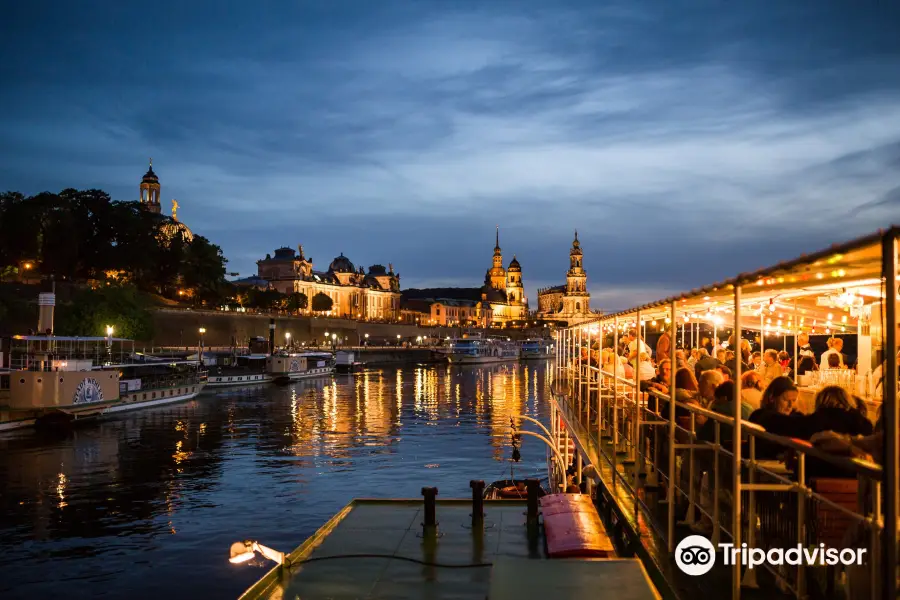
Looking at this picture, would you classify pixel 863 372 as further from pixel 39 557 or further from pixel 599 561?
pixel 39 557

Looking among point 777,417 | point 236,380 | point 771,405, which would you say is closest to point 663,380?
point 771,405

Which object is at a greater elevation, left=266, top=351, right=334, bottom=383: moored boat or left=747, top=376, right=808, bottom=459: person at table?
left=747, top=376, right=808, bottom=459: person at table

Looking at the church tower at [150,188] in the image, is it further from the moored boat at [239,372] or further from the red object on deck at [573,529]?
the red object on deck at [573,529]

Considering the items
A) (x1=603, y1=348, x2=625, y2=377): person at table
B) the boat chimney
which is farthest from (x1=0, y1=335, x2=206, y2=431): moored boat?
(x1=603, y1=348, x2=625, y2=377): person at table

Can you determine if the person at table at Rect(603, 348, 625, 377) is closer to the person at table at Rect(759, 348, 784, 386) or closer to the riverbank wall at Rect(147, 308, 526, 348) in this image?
the person at table at Rect(759, 348, 784, 386)

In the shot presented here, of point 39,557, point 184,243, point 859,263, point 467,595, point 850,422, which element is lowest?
point 39,557

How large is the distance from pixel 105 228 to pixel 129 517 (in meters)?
70.0

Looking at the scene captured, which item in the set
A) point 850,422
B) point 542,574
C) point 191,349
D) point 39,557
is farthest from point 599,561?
point 191,349

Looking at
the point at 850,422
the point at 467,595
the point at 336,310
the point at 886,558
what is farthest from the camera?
the point at 336,310

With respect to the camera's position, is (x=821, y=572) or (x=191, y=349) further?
(x=191, y=349)

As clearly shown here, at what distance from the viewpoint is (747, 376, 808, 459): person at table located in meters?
6.25

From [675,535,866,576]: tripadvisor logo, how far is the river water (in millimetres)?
11187

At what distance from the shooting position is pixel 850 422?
→ 581 centimetres

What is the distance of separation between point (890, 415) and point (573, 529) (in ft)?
21.0
